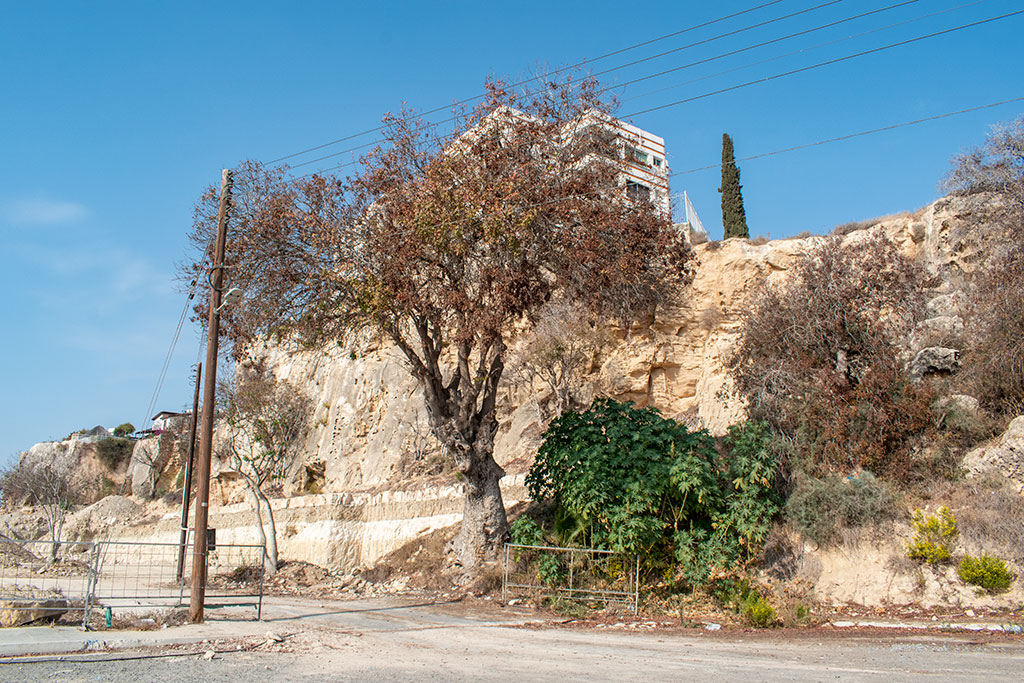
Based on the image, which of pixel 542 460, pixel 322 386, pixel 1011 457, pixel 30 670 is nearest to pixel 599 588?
pixel 542 460

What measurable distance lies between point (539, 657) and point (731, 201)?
27.0m

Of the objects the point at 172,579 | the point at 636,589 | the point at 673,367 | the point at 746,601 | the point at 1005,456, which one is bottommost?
the point at 172,579

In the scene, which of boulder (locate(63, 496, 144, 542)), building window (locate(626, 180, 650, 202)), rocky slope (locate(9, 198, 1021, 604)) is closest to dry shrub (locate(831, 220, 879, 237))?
rocky slope (locate(9, 198, 1021, 604))

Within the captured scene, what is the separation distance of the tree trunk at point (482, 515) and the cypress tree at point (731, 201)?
1897cm

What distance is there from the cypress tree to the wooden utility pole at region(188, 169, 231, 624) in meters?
23.1

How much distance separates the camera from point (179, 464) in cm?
4941

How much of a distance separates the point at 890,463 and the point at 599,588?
6.49 meters

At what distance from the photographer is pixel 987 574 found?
38.9ft

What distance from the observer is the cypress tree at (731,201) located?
104 ft

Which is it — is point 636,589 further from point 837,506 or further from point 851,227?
point 851,227

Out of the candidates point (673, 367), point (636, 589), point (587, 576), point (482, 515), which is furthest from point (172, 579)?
point (673, 367)

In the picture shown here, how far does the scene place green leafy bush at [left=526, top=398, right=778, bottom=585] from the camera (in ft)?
44.7

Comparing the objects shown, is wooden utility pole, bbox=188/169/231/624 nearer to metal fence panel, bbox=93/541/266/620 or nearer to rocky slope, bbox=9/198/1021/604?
metal fence panel, bbox=93/541/266/620

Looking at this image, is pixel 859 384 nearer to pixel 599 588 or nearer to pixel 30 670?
pixel 599 588
